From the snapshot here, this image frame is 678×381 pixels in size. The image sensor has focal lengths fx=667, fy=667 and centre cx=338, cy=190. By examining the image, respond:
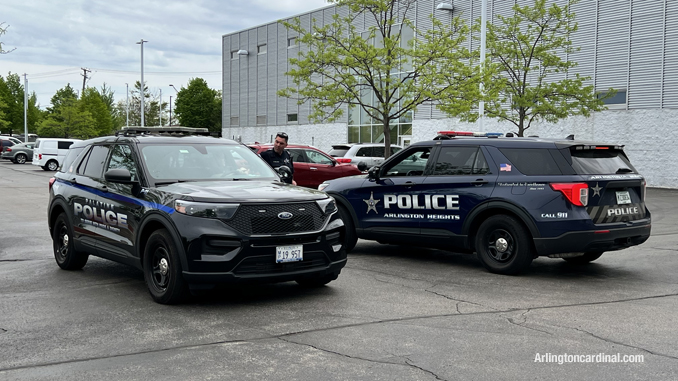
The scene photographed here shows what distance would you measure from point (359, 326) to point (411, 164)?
411 cm

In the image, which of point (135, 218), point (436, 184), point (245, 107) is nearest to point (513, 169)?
point (436, 184)

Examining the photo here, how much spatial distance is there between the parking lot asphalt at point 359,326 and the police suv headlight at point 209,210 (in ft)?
2.95

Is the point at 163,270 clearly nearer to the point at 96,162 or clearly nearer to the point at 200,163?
the point at 200,163

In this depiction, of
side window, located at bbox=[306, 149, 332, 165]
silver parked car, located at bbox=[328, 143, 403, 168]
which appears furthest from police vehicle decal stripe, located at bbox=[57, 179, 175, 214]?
silver parked car, located at bbox=[328, 143, 403, 168]

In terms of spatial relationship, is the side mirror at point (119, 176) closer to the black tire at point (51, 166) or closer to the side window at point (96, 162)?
the side window at point (96, 162)

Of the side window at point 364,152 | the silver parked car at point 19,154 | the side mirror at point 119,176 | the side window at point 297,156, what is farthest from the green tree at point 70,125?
the side mirror at point 119,176

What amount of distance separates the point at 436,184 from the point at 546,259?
2.18 m

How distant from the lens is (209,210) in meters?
6.17

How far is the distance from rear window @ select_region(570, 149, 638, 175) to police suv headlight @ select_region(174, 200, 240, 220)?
13.8 ft

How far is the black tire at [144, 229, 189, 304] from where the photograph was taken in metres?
6.21

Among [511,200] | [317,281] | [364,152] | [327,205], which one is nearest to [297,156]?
[364,152]

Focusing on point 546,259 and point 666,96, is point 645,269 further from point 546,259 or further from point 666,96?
point 666,96

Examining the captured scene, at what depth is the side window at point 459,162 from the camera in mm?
8641

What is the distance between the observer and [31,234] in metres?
12.0
